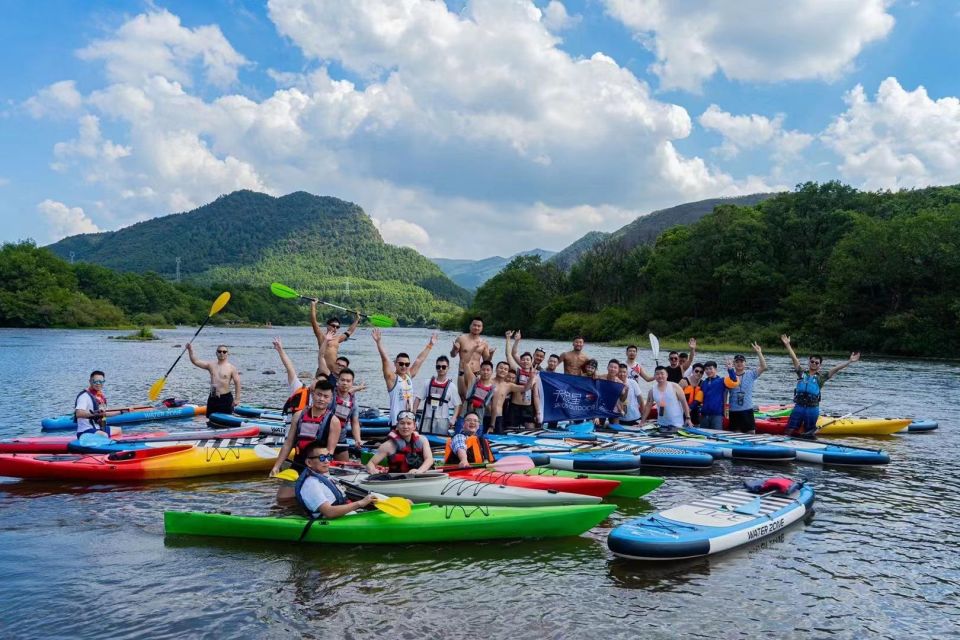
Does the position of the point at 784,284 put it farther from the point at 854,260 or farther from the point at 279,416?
the point at 279,416

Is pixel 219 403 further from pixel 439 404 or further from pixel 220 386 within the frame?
pixel 439 404

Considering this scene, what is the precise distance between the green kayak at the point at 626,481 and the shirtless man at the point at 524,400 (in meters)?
3.53

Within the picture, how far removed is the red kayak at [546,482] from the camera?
8781mm

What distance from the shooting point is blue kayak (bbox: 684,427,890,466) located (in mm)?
11484

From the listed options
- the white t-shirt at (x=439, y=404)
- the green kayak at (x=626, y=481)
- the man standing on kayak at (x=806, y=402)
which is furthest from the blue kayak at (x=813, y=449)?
the white t-shirt at (x=439, y=404)

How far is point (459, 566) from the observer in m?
7.13

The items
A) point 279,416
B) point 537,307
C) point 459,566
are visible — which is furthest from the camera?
point 537,307

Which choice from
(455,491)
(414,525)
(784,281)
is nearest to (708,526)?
(455,491)

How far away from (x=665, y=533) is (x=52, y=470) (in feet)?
29.4

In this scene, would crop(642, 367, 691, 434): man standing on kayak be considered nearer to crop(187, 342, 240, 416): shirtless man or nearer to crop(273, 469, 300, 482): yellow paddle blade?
crop(273, 469, 300, 482): yellow paddle blade

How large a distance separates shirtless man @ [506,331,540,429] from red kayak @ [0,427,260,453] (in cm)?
477

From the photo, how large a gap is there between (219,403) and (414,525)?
8594 millimetres

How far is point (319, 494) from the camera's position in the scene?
7516 millimetres

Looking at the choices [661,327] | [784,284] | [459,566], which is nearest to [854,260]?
[784,284]
